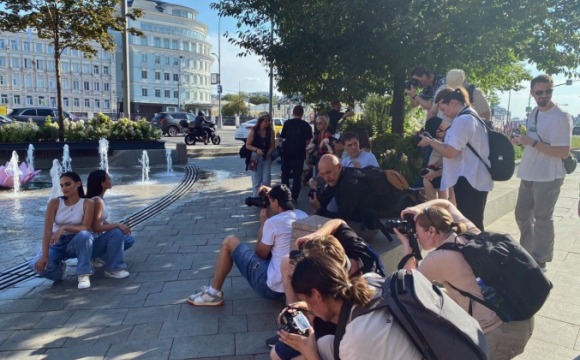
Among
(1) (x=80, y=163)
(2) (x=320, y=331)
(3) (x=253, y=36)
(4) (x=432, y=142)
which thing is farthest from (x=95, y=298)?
(1) (x=80, y=163)

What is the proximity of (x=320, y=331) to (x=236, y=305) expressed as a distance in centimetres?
177

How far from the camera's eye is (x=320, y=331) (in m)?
2.31

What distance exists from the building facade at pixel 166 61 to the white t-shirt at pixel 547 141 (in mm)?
81179

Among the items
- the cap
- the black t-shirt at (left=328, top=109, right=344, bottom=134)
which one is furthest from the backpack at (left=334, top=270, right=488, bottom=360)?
the black t-shirt at (left=328, top=109, right=344, bottom=134)

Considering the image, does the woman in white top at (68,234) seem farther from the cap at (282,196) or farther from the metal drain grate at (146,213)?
the cap at (282,196)

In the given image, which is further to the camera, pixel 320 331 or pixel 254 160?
pixel 254 160

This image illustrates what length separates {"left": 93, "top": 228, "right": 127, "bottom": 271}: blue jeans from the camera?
179 inches

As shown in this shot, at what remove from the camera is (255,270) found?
3.68m

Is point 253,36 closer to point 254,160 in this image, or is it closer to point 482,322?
point 254,160

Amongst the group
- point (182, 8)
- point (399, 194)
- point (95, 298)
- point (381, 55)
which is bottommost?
point (95, 298)

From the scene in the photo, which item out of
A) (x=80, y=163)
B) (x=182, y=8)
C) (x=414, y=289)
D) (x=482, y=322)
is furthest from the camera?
(x=182, y=8)

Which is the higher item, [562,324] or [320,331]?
[320,331]

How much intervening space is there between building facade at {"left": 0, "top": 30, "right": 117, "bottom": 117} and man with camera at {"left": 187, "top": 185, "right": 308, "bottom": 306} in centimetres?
7543

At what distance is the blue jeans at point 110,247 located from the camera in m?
4.54
